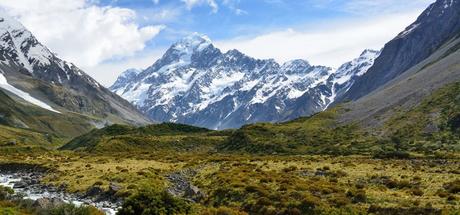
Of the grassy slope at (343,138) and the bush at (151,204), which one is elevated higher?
the bush at (151,204)

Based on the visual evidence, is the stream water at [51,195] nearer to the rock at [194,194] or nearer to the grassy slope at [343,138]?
the rock at [194,194]

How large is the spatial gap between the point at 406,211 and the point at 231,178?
855 inches

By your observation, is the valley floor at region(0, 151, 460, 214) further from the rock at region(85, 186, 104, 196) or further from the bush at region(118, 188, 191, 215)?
the bush at region(118, 188, 191, 215)

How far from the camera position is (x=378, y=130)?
130 m

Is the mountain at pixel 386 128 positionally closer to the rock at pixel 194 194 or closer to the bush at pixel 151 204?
the rock at pixel 194 194

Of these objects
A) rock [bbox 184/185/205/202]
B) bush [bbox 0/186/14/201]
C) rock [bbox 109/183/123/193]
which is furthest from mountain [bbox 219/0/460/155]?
bush [bbox 0/186/14/201]

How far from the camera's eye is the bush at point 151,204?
35062 millimetres

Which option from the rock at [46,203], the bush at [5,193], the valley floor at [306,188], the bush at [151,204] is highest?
the bush at [5,193]

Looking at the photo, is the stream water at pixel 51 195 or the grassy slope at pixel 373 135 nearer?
the stream water at pixel 51 195

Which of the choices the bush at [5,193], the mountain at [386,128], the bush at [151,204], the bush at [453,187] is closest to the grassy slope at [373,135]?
the mountain at [386,128]

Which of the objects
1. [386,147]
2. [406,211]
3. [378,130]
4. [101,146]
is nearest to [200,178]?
[406,211]

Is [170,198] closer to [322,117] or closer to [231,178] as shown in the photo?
[231,178]

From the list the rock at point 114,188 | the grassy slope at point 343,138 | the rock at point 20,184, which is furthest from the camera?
the grassy slope at point 343,138

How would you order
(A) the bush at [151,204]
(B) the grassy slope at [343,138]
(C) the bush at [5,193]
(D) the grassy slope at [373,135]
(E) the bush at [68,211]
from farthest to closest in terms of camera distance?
(B) the grassy slope at [343,138], (D) the grassy slope at [373,135], (C) the bush at [5,193], (E) the bush at [68,211], (A) the bush at [151,204]
